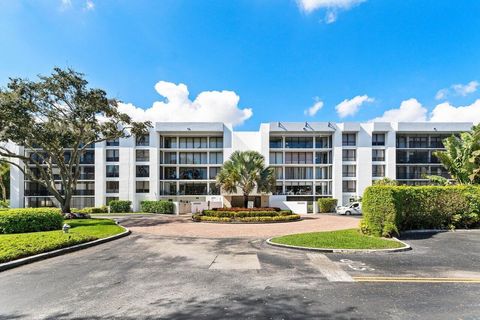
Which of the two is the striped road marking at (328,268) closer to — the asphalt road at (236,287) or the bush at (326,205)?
the asphalt road at (236,287)

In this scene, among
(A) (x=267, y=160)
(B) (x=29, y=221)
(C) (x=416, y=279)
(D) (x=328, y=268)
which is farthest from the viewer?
(A) (x=267, y=160)

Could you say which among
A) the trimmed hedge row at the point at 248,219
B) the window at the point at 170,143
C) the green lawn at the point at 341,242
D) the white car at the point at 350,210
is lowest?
the white car at the point at 350,210

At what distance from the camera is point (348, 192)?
3844 centimetres

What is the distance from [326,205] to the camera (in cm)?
3588

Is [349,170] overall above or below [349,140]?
below

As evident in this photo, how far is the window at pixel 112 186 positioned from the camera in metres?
38.2

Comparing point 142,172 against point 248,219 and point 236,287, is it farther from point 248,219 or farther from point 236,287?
point 236,287

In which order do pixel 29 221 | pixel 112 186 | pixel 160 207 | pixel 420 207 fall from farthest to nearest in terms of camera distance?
pixel 112 186 < pixel 160 207 < pixel 420 207 < pixel 29 221

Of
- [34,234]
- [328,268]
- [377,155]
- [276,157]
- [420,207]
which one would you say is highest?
[377,155]

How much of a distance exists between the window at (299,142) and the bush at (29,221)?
101ft

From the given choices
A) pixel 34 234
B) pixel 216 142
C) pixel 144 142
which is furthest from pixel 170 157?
pixel 34 234

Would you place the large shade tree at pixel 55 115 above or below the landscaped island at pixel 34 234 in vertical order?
above

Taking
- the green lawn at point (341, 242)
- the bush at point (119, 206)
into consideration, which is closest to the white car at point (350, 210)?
the green lawn at point (341, 242)

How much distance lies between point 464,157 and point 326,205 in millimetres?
18806
